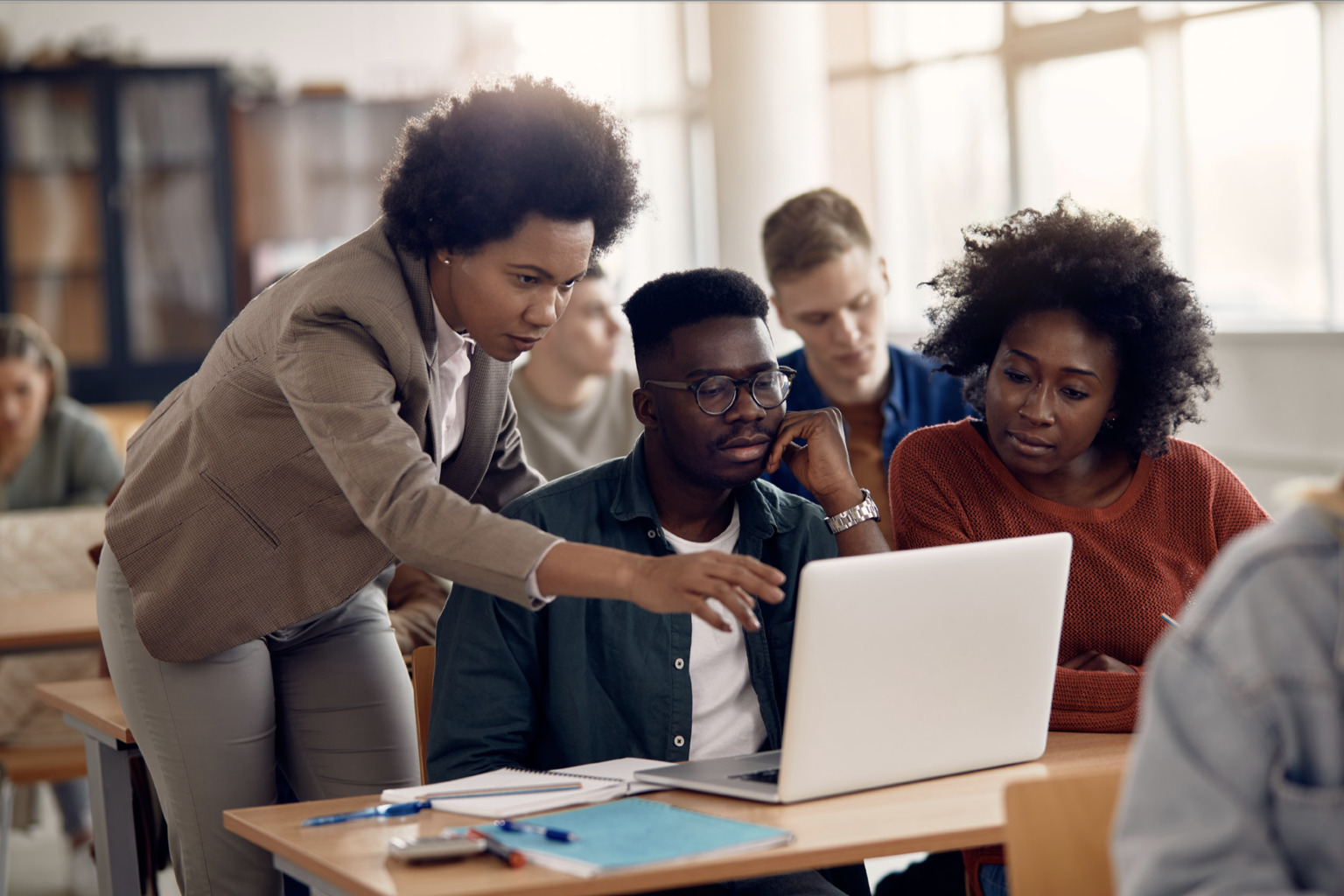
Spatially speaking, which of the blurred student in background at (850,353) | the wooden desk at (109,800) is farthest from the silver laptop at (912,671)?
the blurred student in background at (850,353)

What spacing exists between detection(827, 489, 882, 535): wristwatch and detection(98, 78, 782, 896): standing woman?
48cm

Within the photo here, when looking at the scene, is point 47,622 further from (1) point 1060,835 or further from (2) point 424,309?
(1) point 1060,835

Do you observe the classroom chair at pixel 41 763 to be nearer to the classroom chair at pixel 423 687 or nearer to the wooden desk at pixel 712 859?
the classroom chair at pixel 423 687

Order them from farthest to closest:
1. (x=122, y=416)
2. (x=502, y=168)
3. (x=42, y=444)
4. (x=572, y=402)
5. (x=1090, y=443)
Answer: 1. (x=122, y=416)
2. (x=42, y=444)
3. (x=572, y=402)
4. (x=1090, y=443)
5. (x=502, y=168)

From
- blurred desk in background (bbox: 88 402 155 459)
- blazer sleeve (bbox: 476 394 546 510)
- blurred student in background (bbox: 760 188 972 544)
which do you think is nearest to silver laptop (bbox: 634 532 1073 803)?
blazer sleeve (bbox: 476 394 546 510)

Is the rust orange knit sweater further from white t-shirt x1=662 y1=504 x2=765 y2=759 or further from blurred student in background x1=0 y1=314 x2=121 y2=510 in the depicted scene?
blurred student in background x1=0 y1=314 x2=121 y2=510

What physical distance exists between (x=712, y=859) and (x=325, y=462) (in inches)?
28.1

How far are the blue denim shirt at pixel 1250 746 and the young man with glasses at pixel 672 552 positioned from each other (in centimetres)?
72

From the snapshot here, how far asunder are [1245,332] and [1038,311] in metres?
2.88

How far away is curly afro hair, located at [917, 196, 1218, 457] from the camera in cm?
216

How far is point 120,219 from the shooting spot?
7.20 meters

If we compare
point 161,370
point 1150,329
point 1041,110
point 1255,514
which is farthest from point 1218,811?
point 161,370

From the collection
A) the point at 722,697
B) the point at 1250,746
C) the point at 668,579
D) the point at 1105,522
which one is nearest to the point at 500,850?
the point at 668,579

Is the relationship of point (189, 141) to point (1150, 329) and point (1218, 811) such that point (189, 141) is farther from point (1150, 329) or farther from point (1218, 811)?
point (1218, 811)
